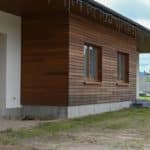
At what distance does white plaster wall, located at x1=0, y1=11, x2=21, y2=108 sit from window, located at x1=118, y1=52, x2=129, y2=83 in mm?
5841

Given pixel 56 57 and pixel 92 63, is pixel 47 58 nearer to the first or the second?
pixel 56 57

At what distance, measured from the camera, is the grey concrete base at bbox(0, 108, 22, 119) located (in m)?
13.9

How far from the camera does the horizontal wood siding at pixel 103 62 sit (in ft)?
46.9

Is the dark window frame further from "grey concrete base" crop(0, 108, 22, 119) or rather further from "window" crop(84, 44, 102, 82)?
"grey concrete base" crop(0, 108, 22, 119)

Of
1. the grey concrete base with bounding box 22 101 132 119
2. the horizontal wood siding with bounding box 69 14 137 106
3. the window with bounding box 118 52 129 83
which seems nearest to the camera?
the grey concrete base with bounding box 22 101 132 119

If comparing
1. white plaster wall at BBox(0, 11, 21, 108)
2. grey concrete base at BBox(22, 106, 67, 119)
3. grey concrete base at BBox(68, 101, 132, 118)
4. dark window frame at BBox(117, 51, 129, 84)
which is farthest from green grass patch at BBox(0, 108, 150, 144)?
dark window frame at BBox(117, 51, 129, 84)

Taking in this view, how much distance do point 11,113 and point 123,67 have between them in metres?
6.98

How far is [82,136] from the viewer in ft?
33.0

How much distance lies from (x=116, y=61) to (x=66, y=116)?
4.86 m

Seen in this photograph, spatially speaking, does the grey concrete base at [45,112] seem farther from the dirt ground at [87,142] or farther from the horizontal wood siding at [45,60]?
the dirt ground at [87,142]

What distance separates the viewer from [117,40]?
18.2 m

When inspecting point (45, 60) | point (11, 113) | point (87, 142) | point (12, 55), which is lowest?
point (87, 142)

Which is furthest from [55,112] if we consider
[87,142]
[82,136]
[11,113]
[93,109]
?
[87,142]

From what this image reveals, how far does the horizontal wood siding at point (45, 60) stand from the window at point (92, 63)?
159 cm
